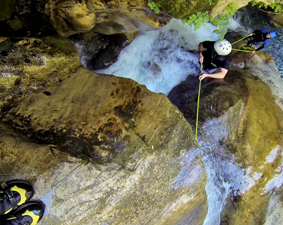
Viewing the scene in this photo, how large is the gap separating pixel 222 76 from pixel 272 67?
162 cm

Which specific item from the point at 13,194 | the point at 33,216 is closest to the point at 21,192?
the point at 13,194

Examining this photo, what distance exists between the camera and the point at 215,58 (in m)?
5.01

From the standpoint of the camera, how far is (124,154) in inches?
127

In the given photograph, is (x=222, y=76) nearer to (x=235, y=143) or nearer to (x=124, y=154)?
(x=235, y=143)

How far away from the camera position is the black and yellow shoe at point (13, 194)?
281 cm

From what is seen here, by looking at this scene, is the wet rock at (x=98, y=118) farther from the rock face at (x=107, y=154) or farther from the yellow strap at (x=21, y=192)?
the yellow strap at (x=21, y=192)

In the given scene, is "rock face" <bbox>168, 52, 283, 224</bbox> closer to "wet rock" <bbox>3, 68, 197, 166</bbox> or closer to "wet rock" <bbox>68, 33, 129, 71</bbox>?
"wet rock" <bbox>3, 68, 197, 166</bbox>

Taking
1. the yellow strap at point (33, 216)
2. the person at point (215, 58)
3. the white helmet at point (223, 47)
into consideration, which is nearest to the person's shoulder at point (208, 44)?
the person at point (215, 58)

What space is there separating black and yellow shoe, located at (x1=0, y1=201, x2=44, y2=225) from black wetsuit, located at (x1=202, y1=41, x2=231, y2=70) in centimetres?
383

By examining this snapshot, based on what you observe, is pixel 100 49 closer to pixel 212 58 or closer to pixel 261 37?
pixel 212 58

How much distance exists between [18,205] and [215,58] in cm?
399

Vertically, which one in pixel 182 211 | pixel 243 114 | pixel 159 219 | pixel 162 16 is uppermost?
pixel 162 16

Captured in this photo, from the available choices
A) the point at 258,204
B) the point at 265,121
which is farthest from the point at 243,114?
the point at 258,204

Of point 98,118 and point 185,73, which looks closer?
point 98,118
